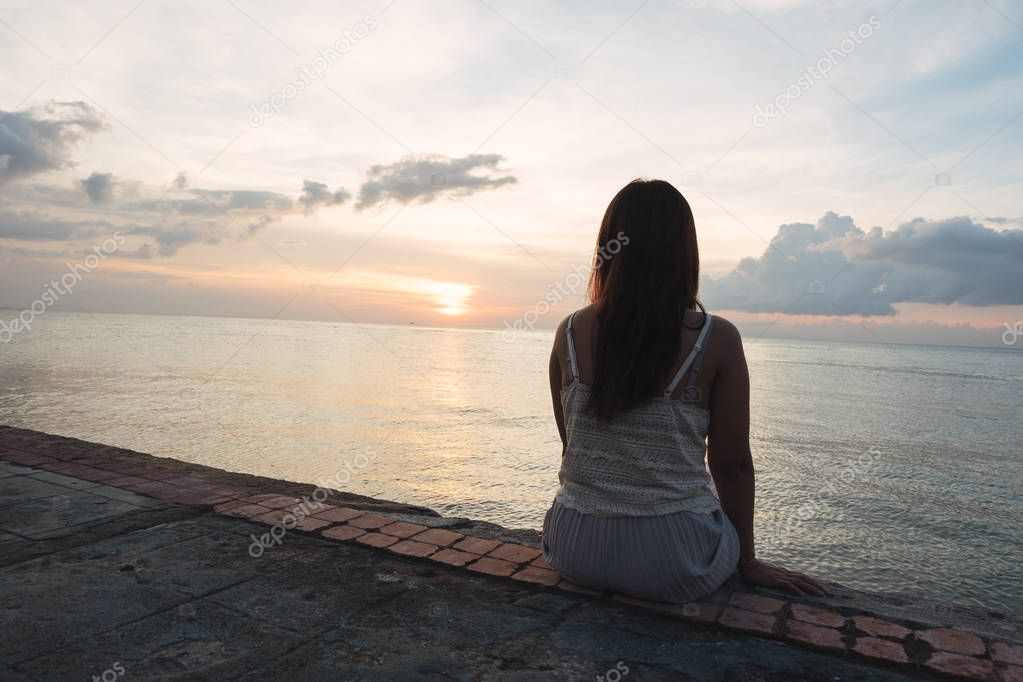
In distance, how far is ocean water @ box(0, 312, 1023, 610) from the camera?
6.05 m

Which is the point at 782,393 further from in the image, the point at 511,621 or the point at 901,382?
the point at 511,621

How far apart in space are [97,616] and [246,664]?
62cm

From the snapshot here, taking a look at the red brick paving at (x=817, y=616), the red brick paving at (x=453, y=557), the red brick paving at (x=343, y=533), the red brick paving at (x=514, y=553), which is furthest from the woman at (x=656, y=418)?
the red brick paving at (x=343, y=533)

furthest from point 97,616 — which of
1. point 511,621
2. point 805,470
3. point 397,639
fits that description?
point 805,470

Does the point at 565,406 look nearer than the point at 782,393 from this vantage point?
Yes

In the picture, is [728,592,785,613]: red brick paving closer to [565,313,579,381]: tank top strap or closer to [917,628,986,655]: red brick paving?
[917,628,986,655]: red brick paving

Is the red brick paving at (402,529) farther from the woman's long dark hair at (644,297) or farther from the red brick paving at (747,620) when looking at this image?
the red brick paving at (747,620)

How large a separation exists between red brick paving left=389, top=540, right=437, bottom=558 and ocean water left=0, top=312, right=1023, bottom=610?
3145 mm

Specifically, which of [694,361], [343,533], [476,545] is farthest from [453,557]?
[694,361]

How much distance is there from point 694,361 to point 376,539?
1.56 metres

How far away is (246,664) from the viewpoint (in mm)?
1820

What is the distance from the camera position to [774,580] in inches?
94.7

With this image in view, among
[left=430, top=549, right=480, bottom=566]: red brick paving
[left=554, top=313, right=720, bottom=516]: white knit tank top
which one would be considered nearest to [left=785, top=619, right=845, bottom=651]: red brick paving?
[left=554, top=313, right=720, bottom=516]: white knit tank top

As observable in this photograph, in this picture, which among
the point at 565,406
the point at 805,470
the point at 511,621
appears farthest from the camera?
the point at 805,470
